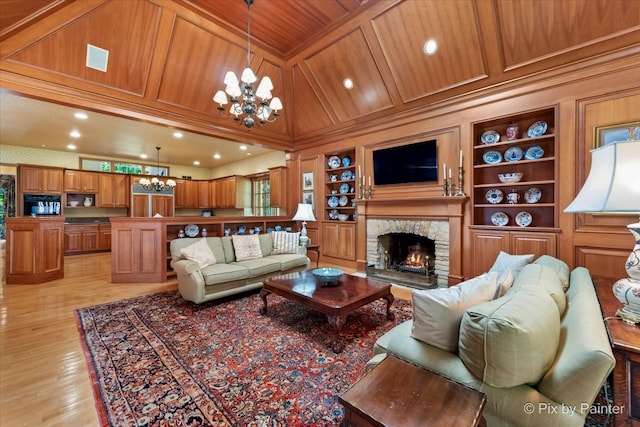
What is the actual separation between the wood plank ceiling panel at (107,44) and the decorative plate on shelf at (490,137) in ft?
16.0

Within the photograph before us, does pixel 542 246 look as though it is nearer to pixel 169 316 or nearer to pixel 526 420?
pixel 526 420

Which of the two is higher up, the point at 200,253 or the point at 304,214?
the point at 304,214

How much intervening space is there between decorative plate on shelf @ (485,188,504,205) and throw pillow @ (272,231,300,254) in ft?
10.2

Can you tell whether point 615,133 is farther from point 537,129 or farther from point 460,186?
point 460,186

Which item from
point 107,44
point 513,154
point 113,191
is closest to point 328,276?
point 513,154

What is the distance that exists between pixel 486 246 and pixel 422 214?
102cm

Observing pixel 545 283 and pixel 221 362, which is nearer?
pixel 545 283

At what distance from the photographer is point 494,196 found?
12.6 ft

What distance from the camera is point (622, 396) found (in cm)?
94

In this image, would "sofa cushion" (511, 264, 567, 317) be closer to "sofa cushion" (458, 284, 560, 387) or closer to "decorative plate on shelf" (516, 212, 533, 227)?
"sofa cushion" (458, 284, 560, 387)

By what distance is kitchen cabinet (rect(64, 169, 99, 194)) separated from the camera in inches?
283

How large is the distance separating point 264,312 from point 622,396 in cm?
275

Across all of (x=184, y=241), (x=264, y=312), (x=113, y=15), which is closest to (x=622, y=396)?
(x=264, y=312)

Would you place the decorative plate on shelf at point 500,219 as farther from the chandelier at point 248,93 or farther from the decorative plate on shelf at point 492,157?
the chandelier at point 248,93
